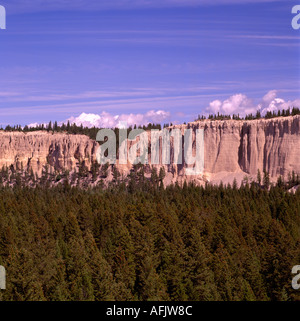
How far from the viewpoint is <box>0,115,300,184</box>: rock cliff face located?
13138 cm

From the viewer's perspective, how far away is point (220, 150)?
14525cm

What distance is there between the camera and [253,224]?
61.5m

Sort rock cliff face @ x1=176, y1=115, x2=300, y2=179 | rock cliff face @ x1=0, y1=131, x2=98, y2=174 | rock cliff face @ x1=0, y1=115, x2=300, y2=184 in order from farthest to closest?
rock cliff face @ x1=0, y1=131, x2=98, y2=174, rock cliff face @ x1=0, y1=115, x2=300, y2=184, rock cliff face @ x1=176, y1=115, x2=300, y2=179

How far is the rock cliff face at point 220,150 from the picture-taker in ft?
431

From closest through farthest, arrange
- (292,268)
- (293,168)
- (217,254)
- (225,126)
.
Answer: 1. (292,268)
2. (217,254)
3. (293,168)
4. (225,126)

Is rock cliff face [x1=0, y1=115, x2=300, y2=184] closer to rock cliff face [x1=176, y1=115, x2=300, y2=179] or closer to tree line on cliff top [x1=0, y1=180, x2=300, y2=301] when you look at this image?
rock cliff face [x1=176, y1=115, x2=300, y2=179]

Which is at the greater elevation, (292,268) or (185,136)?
(185,136)

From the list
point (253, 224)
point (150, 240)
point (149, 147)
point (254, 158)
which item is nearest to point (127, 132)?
point (149, 147)

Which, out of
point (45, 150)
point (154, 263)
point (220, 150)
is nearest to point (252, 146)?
point (220, 150)

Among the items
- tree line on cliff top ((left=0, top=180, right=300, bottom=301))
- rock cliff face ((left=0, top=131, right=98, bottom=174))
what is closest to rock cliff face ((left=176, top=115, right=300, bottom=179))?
rock cliff face ((left=0, top=131, right=98, bottom=174))

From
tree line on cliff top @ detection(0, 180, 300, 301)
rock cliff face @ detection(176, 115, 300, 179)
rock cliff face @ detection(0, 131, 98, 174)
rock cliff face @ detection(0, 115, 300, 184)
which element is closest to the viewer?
tree line on cliff top @ detection(0, 180, 300, 301)

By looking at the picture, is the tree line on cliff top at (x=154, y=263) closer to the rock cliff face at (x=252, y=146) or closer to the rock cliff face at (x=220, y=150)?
the rock cliff face at (x=252, y=146)

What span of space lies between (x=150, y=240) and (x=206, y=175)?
97.0 meters

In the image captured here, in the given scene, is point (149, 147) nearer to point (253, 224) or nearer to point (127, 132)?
point (127, 132)
